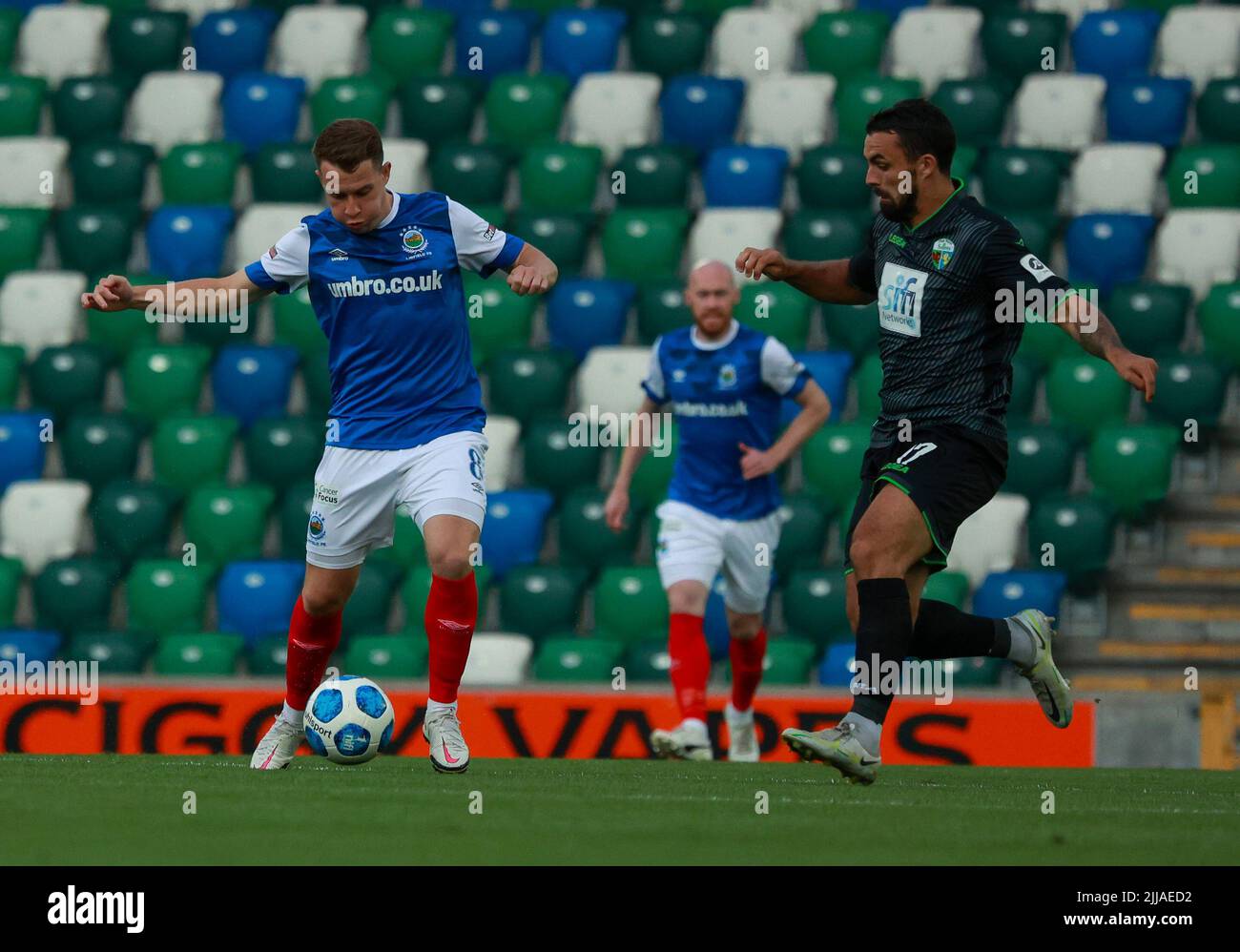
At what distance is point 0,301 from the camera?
43.2 feet

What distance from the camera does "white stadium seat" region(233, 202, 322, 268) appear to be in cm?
1312

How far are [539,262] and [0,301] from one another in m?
7.29

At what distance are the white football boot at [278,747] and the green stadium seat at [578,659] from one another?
361 centimetres

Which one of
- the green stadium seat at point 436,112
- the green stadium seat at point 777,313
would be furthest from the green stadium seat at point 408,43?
the green stadium seat at point 777,313

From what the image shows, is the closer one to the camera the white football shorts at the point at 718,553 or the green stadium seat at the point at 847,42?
the white football shorts at the point at 718,553

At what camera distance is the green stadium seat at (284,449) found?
1208 centimetres

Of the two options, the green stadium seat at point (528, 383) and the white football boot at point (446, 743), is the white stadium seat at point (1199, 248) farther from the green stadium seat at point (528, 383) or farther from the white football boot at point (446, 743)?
the white football boot at point (446, 743)

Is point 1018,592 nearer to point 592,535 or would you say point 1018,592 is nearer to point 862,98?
point 592,535

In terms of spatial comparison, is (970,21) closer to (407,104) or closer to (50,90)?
(407,104)

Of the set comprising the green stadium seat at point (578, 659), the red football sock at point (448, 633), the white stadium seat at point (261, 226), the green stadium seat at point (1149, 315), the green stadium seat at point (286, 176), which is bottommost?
the green stadium seat at point (578, 659)

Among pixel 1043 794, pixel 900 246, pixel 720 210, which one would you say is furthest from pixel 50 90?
pixel 1043 794

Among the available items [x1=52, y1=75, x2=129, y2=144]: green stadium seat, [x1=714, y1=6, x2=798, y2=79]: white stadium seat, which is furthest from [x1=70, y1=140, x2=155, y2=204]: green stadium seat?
[x1=714, y1=6, x2=798, y2=79]: white stadium seat

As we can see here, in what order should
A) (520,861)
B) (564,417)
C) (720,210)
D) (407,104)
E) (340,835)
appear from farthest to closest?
1. (407,104)
2. (720,210)
3. (564,417)
4. (340,835)
5. (520,861)

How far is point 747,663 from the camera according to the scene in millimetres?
9516
